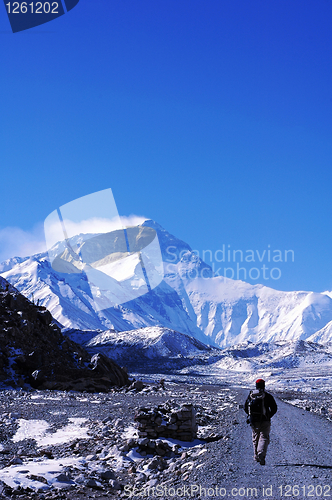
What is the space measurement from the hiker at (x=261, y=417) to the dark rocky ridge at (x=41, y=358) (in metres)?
29.7

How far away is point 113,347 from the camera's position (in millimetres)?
151250

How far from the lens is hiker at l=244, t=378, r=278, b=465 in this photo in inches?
381

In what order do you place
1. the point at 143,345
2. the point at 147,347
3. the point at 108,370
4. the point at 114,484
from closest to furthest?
the point at 114,484
the point at 108,370
the point at 147,347
the point at 143,345

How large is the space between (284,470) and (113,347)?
146758 millimetres

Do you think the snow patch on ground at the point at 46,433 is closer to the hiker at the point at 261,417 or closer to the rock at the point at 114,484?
the rock at the point at 114,484

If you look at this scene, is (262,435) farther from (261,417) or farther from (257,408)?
(257,408)

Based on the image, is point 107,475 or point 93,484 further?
point 107,475

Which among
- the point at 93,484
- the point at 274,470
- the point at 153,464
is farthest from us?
the point at 153,464

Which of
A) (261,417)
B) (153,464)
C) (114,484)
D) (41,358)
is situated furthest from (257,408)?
(41,358)

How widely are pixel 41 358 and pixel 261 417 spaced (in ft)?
111

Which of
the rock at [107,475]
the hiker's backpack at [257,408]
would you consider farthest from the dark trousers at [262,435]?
the rock at [107,475]

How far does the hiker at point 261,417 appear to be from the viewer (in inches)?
381

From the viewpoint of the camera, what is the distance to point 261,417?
9.69 meters

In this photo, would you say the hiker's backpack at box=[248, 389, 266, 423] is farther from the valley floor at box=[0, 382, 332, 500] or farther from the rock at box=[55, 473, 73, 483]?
the rock at box=[55, 473, 73, 483]
